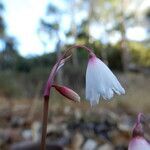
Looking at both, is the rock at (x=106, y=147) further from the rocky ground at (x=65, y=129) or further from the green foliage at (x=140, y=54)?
the green foliage at (x=140, y=54)

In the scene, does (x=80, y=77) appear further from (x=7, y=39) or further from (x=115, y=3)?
(x=7, y=39)

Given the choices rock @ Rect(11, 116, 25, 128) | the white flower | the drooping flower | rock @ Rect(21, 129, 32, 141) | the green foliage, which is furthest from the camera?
the green foliage

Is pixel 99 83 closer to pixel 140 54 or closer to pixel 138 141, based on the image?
pixel 138 141

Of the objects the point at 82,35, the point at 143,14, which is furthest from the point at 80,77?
the point at 143,14

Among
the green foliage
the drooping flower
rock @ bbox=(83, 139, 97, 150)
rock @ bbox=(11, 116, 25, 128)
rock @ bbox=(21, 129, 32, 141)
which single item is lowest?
the green foliage

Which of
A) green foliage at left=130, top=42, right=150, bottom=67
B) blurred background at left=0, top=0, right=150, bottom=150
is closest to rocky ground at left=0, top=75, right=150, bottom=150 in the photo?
blurred background at left=0, top=0, right=150, bottom=150

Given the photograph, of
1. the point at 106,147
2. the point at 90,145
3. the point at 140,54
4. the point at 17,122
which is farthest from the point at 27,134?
the point at 140,54

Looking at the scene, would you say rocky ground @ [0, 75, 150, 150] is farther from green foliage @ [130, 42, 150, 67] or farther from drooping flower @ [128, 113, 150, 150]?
green foliage @ [130, 42, 150, 67]
